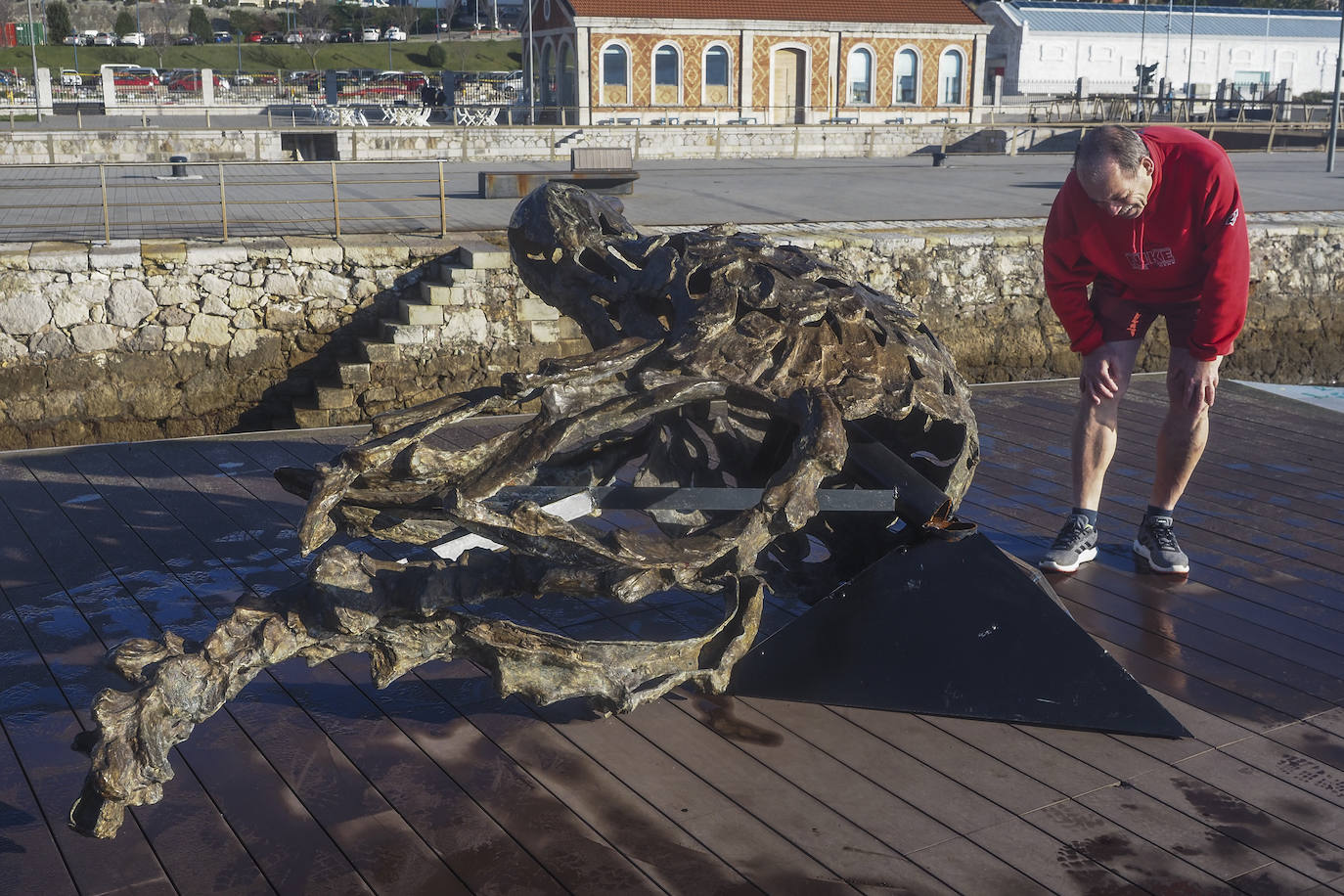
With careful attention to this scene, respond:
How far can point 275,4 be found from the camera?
273 feet

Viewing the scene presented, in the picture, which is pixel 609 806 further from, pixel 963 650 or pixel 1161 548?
pixel 1161 548

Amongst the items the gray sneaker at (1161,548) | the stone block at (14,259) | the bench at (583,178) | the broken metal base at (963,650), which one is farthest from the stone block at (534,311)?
the broken metal base at (963,650)

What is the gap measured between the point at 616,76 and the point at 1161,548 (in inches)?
1390

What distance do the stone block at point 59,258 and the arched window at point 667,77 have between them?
100ft

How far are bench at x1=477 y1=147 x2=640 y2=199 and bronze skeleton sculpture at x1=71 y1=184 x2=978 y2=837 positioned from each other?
9636 mm

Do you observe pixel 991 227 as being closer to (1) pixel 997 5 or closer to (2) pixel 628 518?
(2) pixel 628 518

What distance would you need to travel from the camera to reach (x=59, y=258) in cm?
929

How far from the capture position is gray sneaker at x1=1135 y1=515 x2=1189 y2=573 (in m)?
5.11

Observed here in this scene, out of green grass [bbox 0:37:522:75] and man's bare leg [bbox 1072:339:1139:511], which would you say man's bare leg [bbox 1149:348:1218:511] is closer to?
man's bare leg [bbox 1072:339:1139:511]

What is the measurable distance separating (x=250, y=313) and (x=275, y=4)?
82.1 meters

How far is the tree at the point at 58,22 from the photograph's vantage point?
62.3 meters

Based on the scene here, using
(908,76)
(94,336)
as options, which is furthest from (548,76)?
(94,336)

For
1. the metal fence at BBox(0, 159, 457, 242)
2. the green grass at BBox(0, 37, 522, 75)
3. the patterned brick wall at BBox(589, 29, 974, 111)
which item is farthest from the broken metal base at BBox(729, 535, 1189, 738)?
the green grass at BBox(0, 37, 522, 75)

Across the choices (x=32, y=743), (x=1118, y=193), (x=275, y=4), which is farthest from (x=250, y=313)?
(x=275, y=4)
